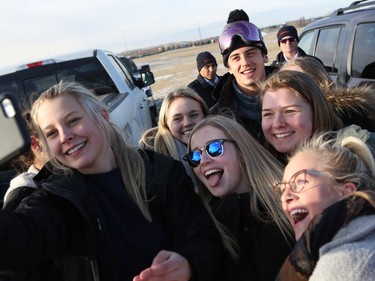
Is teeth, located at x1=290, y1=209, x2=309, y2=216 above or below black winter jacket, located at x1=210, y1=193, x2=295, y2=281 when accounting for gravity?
above

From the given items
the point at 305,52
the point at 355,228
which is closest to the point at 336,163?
the point at 355,228

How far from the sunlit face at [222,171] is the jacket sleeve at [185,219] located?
0.13 meters

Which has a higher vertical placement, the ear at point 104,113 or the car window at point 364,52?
the ear at point 104,113

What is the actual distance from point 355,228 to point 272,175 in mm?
1038

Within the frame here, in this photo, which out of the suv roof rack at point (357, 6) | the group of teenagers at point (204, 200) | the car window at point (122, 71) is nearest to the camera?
the group of teenagers at point (204, 200)

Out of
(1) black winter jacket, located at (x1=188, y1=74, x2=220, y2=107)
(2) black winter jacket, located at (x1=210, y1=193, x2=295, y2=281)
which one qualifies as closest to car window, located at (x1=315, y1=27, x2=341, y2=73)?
(1) black winter jacket, located at (x1=188, y1=74, x2=220, y2=107)

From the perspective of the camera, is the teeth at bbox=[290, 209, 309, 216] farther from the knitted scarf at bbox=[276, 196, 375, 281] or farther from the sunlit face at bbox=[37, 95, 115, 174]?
the sunlit face at bbox=[37, 95, 115, 174]

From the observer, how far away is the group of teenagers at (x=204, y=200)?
1411 millimetres

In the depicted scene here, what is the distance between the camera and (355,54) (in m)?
5.14

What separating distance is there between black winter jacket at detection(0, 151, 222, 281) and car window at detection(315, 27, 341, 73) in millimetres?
4219

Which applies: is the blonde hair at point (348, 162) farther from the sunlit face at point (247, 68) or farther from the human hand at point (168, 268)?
the sunlit face at point (247, 68)

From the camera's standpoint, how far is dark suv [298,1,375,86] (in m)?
4.85

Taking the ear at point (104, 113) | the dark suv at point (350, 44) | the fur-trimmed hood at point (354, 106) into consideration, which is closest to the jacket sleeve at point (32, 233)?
the ear at point (104, 113)

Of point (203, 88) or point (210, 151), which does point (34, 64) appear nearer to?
point (203, 88)
